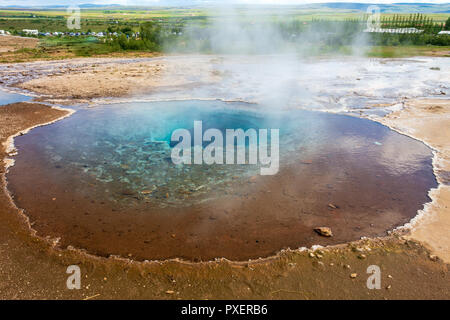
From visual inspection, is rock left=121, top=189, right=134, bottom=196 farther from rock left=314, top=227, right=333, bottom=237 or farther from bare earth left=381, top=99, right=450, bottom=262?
bare earth left=381, top=99, right=450, bottom=262

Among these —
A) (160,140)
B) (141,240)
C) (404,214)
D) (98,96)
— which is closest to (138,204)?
(141,240)

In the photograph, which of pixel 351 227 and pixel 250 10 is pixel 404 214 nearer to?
pixel 351 227

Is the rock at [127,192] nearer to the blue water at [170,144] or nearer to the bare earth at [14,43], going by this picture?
the blue water at [170,144]

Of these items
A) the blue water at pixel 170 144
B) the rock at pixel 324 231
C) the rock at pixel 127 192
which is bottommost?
the rock at pixel 324 231

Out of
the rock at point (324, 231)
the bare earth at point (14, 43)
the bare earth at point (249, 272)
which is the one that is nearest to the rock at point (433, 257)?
the bare earth at point (249, 272)

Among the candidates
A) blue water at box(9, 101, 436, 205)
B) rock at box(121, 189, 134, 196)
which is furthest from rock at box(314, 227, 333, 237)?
rock at box(121, 189, 134, 196)

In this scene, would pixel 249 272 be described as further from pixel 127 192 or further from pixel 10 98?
pixel 10 98

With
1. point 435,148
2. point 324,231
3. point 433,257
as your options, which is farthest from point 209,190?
point 435,148
